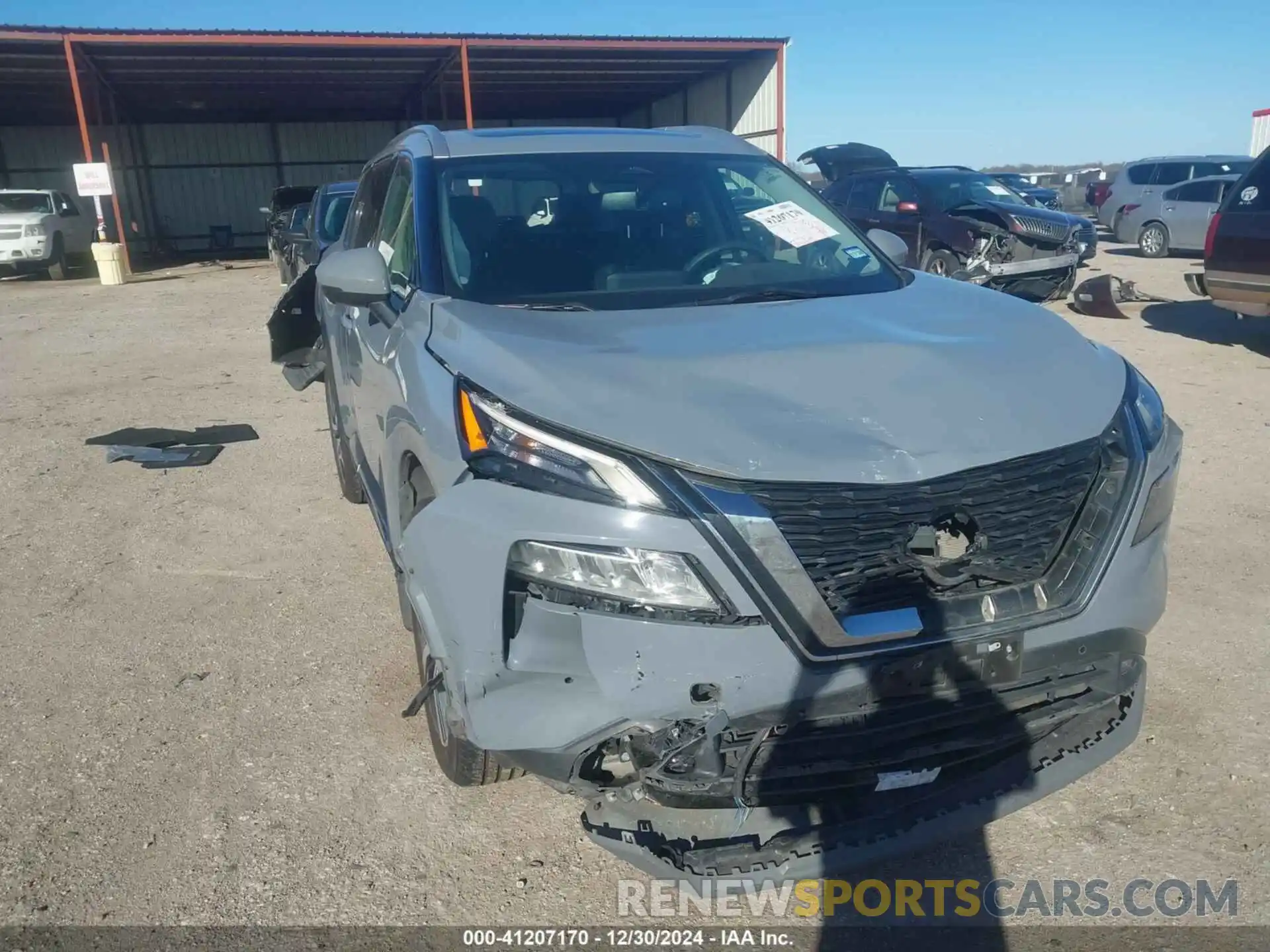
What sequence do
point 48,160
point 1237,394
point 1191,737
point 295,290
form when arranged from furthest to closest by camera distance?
point 48,160 < point 1237,394 < point 295,290 < point 1191,737

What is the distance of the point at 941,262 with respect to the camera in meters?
12.1

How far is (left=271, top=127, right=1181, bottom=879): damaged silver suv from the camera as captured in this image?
6.70ft

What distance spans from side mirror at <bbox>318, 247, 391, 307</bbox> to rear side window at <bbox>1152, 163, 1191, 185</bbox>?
1839 centimetres

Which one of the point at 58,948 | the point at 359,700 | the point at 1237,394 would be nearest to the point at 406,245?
the point at 359,700

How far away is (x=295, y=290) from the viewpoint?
6.36 m

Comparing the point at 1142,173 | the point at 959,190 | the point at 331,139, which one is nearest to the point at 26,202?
the point at 331,139

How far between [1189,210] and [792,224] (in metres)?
15.8

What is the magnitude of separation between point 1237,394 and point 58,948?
306 inches

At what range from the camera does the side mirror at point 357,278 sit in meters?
3.06

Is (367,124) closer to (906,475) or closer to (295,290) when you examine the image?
(295,290)

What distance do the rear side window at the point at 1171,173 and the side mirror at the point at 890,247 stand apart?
659 inches

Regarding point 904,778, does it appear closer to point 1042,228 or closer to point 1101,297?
point 1101,297

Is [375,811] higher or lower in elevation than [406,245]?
lower

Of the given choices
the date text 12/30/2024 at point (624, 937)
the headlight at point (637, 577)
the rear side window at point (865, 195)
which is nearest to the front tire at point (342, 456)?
the date text 12/30/2024 at point (624, 937)
